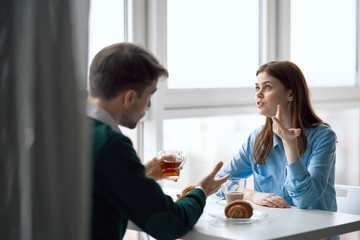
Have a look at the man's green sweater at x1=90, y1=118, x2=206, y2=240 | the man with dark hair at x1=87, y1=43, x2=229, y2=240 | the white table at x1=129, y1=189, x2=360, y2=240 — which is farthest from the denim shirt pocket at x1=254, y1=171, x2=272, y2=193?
the man's green sweater at x1=90, y1=118, x2=206, y2=240

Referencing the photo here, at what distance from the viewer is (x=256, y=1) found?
3330mm

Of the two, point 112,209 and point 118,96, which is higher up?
point 118,96

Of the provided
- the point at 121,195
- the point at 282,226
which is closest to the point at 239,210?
the point at 282,226

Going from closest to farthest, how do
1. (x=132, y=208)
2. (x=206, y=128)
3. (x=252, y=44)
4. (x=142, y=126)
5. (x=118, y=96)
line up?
1. (x=132, y=208)
2. (x=118, y=96)
3. (x=142, y=126)
4. (x=206, y=128)
5. (x=252, y=44)

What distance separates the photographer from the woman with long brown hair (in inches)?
79.1

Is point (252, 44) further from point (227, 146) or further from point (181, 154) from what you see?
point (181, 154)

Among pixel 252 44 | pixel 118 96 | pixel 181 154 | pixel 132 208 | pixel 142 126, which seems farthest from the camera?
pixel 252 44

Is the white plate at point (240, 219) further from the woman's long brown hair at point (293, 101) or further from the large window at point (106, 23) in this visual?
the large window at point (106, 23)

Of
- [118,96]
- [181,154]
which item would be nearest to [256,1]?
[181,154]

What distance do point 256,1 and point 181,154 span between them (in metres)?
1.70

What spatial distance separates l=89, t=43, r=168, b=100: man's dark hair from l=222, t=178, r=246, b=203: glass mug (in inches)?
20.2

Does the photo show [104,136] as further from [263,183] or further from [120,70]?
[263,183]

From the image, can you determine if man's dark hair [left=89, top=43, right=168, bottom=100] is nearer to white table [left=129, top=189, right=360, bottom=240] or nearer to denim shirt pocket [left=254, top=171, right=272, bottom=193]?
white table [left=129, top=189, right=360, bottom=240]

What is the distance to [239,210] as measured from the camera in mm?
1661
